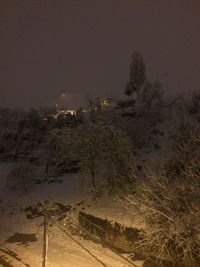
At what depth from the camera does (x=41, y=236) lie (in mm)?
24375

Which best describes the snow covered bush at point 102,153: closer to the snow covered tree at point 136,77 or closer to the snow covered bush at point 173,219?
the snow covered bush at point 173,219

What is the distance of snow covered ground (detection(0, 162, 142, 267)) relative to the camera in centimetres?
1983

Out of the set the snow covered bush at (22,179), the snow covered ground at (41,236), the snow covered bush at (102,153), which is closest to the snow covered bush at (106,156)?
the snow covered bush at (102,153)

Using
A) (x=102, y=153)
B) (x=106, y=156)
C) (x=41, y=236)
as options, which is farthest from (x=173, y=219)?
(x=102, y=153)

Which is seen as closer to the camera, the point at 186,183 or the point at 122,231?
the point at 186,183

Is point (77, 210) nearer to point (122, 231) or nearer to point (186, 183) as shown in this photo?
point (122, 231)

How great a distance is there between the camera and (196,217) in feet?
57.3

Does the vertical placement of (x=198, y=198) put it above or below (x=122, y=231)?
above

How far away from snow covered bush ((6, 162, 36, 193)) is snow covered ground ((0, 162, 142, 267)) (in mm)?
505

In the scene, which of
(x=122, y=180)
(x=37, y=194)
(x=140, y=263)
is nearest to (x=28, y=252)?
(x=140, y=263)

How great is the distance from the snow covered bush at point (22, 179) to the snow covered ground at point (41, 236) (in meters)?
0.50

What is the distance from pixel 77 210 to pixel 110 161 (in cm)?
379

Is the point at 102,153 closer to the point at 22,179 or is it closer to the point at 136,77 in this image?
the point at 22,179

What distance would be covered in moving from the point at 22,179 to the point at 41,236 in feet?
38.0
